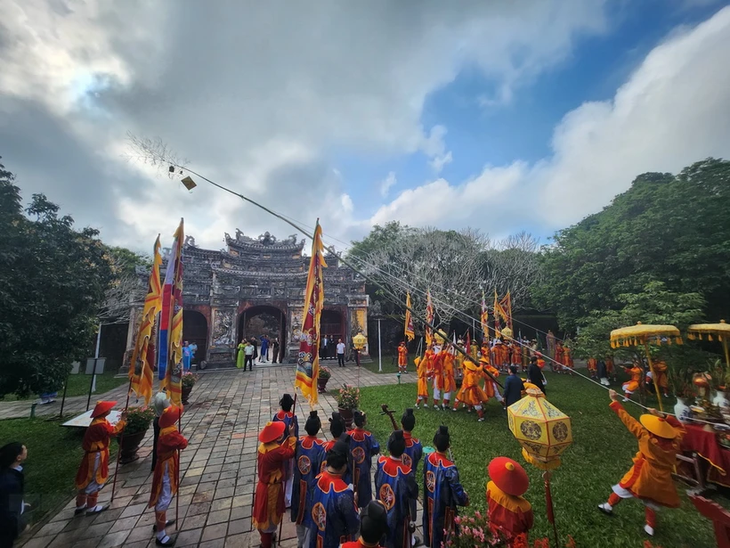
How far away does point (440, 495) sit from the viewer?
3299 millimetres

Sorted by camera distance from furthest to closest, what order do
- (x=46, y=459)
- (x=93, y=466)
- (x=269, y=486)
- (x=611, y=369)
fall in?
(x=611, y=369), (x=46, y=459), (x=93, y=466), (x=269, y=486)

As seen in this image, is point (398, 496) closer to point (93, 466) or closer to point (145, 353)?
point (93, 466)

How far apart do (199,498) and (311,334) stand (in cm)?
301

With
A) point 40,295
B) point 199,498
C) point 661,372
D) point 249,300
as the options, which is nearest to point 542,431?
point 199,498

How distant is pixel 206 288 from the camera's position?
19.6 meters

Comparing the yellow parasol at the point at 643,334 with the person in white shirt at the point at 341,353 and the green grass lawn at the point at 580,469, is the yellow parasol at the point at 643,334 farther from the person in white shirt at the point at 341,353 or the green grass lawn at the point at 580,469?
the person in white shirt at the point at 341,353

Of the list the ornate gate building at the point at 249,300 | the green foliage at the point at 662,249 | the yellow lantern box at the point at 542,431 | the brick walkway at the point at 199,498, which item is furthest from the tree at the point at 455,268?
the yellow lantern box at the point at 542,431

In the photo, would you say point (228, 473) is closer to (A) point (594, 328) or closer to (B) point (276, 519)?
(B) point (276, 519)

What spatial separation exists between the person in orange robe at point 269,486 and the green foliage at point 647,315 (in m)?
12.0

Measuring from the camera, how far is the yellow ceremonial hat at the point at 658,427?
12.5 feet

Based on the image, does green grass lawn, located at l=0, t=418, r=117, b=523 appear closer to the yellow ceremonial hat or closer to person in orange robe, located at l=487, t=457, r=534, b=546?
person in orange robe, located at l=487, t=457, r=534, b=546

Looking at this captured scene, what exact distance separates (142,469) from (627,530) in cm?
782

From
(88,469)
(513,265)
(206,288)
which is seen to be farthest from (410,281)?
(88,469)

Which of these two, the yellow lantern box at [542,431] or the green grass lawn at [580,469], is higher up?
the yellow lantern box at [542,431]
